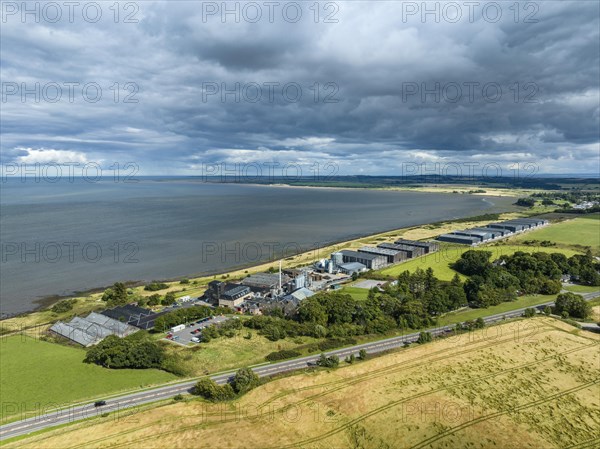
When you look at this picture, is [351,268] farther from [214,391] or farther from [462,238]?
[214,391]

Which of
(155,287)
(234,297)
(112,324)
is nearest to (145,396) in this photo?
(112,324)

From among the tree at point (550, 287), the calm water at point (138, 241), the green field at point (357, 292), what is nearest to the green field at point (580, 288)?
the tree at point (550, 287)

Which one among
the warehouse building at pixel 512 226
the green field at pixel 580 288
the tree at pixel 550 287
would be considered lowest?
the green field at pixel 580 288

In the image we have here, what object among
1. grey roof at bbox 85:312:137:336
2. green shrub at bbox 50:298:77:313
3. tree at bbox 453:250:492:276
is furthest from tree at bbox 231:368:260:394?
tree at bbox 453:250:492:276

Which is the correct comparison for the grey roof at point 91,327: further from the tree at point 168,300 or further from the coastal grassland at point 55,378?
the tree at point 168,300

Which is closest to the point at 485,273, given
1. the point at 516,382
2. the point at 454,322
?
the point at 454,322

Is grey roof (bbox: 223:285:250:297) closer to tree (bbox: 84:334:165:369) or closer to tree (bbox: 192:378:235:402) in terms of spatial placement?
tree (bbox: 84:334:165:369)
